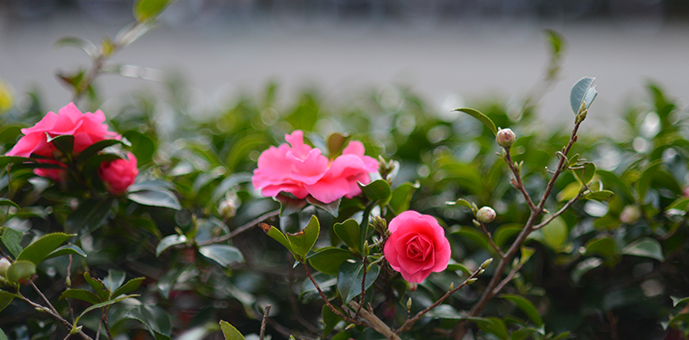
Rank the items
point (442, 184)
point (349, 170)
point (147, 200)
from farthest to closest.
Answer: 1. point (442, 184)
2. point (147, 200)
3. point (349, 170)

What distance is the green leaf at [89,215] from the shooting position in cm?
80

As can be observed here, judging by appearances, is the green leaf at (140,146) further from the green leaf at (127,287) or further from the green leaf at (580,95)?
the green leaf at (580,95)

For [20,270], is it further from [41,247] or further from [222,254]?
[222,254]

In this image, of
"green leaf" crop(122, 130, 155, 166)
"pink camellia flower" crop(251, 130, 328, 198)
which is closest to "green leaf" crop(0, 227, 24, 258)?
"green leaf" crop(122, 130, 155, 166)

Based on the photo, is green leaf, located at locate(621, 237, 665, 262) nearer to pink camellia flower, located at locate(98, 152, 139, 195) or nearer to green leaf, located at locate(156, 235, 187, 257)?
green leaf, located at locate(156, 235, 187, 257)

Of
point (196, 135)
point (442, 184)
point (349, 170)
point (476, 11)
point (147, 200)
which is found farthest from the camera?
point (476, 11)

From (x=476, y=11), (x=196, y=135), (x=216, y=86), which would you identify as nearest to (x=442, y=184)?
(x=196, y=135)

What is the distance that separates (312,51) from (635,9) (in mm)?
2663

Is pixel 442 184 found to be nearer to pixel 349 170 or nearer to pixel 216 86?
pixel 349 170

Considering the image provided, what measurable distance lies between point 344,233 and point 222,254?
0.26 metres

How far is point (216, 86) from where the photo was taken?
11.5 ft

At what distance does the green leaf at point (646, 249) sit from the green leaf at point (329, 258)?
1.83ft

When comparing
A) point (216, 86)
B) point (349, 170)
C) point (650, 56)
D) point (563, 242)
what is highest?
point (349, 170)

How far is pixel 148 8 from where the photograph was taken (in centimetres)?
103
